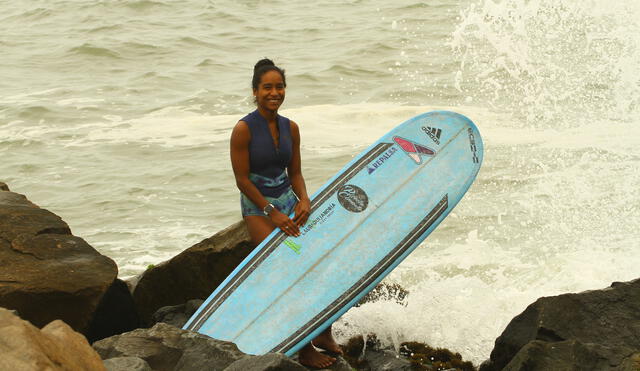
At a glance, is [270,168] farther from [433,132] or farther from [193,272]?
[433,132]

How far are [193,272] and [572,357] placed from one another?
270cm

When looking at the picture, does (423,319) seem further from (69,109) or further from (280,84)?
(69,109)

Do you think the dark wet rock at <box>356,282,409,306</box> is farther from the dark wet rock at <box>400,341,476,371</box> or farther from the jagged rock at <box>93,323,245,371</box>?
the jagged rock at <box>93,323,245,371</box>

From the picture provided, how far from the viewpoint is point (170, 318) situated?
5.53m

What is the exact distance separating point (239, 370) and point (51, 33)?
16.8 metres

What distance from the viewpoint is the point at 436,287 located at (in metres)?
6.57

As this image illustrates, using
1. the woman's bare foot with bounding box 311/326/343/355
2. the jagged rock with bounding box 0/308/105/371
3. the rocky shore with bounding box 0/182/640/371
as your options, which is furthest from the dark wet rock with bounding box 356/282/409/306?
the jagged rock with bounding box 0/308/105/371

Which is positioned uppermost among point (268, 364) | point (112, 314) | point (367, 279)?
point (268, 364)

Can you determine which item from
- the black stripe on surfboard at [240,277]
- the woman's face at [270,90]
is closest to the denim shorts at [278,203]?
the black stripe on surfboard at [240,277]

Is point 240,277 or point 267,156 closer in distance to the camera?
point 267,156

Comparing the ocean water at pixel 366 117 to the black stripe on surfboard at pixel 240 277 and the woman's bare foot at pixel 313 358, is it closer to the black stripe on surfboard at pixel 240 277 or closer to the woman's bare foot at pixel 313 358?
the woman's bare foot at pixel 313 358

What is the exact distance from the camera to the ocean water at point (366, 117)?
26.3 ft

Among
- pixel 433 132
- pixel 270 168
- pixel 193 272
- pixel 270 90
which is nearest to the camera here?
pixel 270 90

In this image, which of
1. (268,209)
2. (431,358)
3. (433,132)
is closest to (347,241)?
(268,209)
